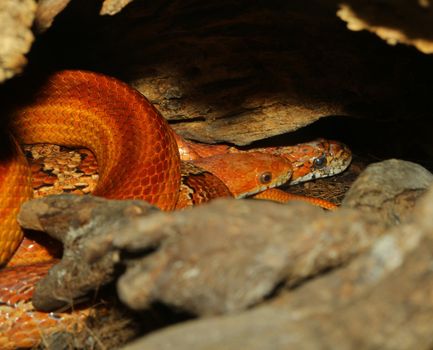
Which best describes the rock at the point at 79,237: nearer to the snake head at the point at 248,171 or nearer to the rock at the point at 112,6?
the rock at the point at 112,6

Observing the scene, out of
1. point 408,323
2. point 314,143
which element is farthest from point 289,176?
point 408,323

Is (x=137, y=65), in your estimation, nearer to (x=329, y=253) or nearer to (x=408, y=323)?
(x=329, y=253)

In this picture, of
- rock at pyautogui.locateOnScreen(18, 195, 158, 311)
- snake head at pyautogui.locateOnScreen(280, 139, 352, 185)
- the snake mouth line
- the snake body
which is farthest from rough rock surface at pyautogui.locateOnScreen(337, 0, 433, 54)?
snake head at pyautogui.locateOnScreen(280, 139, 352, 185)

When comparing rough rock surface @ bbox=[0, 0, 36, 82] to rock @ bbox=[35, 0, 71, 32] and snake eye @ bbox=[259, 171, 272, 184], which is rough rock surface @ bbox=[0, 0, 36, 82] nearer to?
rock @ bbox=[35, 0, 71, 32]

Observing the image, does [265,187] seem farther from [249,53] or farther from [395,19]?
[395,19]

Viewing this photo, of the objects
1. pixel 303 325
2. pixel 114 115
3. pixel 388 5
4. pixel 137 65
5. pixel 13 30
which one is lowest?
pixel 114 115

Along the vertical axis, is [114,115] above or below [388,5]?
below

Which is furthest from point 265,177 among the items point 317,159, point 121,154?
point 121,154
